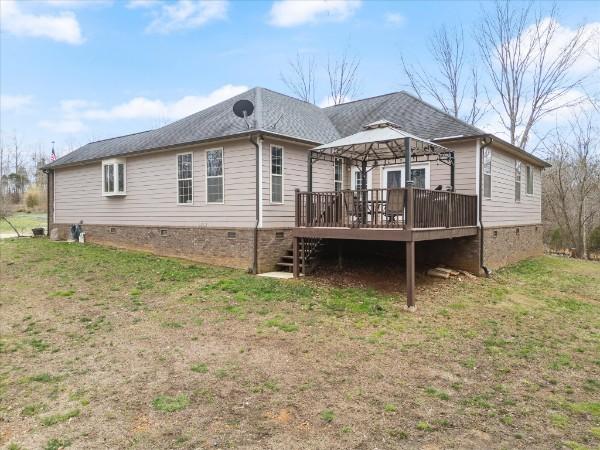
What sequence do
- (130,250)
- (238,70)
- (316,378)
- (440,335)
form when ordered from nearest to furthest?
(316,378), (440,335), (130,250), (238,70)

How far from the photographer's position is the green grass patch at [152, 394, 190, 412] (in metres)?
4.27

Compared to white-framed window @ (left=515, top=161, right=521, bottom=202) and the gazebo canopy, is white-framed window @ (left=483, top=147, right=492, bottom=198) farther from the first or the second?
white-framed window @ (left=515, top=161, right=521, bottom=202)

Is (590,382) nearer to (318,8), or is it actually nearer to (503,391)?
(503,391)

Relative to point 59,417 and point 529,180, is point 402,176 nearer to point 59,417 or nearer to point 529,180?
point 529,180

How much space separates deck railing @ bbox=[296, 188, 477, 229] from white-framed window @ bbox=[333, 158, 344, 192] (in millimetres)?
3140

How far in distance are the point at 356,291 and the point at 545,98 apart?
65.2ft

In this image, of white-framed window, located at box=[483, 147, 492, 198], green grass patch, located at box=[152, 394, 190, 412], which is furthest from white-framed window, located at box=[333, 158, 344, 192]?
green grass patch, located at box=[152, 394, 190, 412]

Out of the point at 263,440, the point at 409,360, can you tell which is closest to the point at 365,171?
the point at 409,360

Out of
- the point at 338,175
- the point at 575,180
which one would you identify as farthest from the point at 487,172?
the point at 575,180

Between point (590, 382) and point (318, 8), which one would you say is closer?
point (590, 382)

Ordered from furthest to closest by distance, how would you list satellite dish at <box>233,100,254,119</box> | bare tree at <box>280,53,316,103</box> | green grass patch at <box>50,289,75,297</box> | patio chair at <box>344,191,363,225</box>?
1. bare tree at <box>280,53,316,103</box>
2. satellite dish at <box>233,100,254,119</box>
3. green grass patch at <box>50,289,75,297</box>
4. patio chair at <box>344,191,363,225</box>

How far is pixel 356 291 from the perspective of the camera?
872 cm

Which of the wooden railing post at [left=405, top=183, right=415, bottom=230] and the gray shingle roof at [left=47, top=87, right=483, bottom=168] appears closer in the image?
the wooden railing post at [left=405, top=183, right=415, bottom=230]

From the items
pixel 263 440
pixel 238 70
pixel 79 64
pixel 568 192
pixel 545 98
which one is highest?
pixel 238 70
